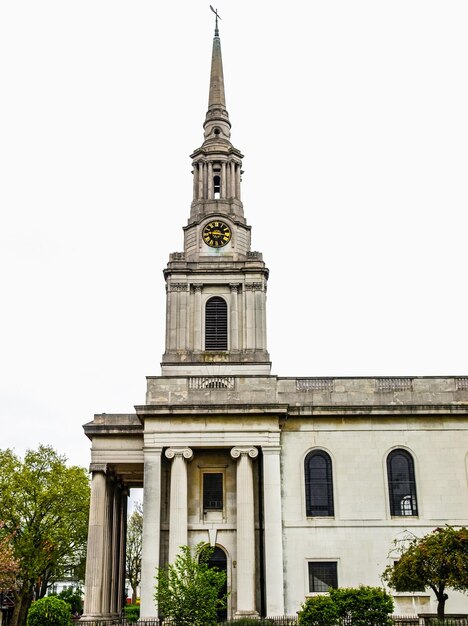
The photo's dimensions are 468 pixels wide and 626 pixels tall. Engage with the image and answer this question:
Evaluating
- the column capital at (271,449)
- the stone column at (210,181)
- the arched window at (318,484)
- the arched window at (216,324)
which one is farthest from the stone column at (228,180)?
the arched window at (318,484)

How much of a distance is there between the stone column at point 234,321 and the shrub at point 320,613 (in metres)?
18.3

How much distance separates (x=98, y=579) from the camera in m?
34.9

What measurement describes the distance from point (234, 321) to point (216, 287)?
2.60m

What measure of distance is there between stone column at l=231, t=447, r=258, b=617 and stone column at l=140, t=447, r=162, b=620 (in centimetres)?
355

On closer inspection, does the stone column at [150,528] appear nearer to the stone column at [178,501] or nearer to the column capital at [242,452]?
the stone column at [178,501]

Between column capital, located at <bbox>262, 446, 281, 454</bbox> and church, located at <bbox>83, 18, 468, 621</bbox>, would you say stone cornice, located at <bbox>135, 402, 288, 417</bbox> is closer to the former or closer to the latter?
church, located at <bbox>83, 18, 468, 621</bbox>

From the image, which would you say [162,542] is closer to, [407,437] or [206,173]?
[407,437]

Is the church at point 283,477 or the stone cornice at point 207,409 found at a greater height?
the stone cornice at point 207,409

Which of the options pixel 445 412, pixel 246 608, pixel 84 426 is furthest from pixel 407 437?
pixel 84 426

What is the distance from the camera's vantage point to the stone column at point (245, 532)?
31922 millimetres

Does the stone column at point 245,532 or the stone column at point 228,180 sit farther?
the stone column at point 228,180

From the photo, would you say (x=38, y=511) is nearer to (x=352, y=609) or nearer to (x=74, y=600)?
(x=74, y=600)

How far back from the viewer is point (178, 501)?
33.5 metres

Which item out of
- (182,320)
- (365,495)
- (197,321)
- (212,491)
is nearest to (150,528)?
(212,491)
